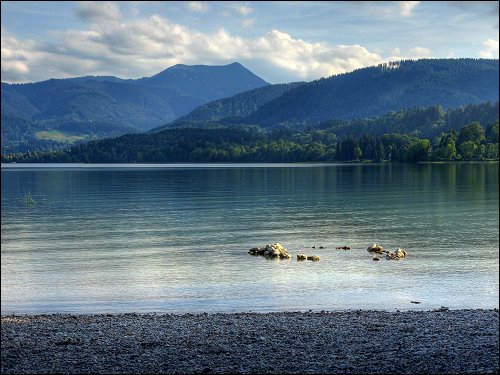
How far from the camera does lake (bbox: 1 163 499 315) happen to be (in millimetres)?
27969

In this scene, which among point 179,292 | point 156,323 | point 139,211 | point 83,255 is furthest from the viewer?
point 139,211

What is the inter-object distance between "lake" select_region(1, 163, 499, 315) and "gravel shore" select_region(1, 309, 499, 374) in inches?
130

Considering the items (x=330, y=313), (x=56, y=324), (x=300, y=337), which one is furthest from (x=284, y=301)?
(x=56, y=324)

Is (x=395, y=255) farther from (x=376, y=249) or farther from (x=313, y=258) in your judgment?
(x=313, y=258)

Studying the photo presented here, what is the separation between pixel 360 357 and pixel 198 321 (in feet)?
25.2

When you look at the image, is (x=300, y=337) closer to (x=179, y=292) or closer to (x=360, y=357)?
(x=360, y=357)

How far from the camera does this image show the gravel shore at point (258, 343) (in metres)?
16.4

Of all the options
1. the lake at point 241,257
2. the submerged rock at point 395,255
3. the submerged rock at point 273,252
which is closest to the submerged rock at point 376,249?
the lake at point 241,257

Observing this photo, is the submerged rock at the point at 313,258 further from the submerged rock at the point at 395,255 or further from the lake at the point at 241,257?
the submerged rock at the point at 395,255

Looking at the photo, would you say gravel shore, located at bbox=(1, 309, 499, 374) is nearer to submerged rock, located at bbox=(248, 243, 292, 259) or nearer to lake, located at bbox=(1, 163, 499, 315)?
lake, located at bbox=(1, 163, 499, 315)

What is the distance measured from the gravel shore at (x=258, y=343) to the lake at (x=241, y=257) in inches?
130

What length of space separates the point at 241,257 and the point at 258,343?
20.5 m

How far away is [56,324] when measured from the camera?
22.5 m

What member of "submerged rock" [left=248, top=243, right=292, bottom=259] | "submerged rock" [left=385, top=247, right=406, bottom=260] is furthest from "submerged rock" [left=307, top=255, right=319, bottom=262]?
"submerged rock" [left=385, top=247, right=406, bottom=260]
